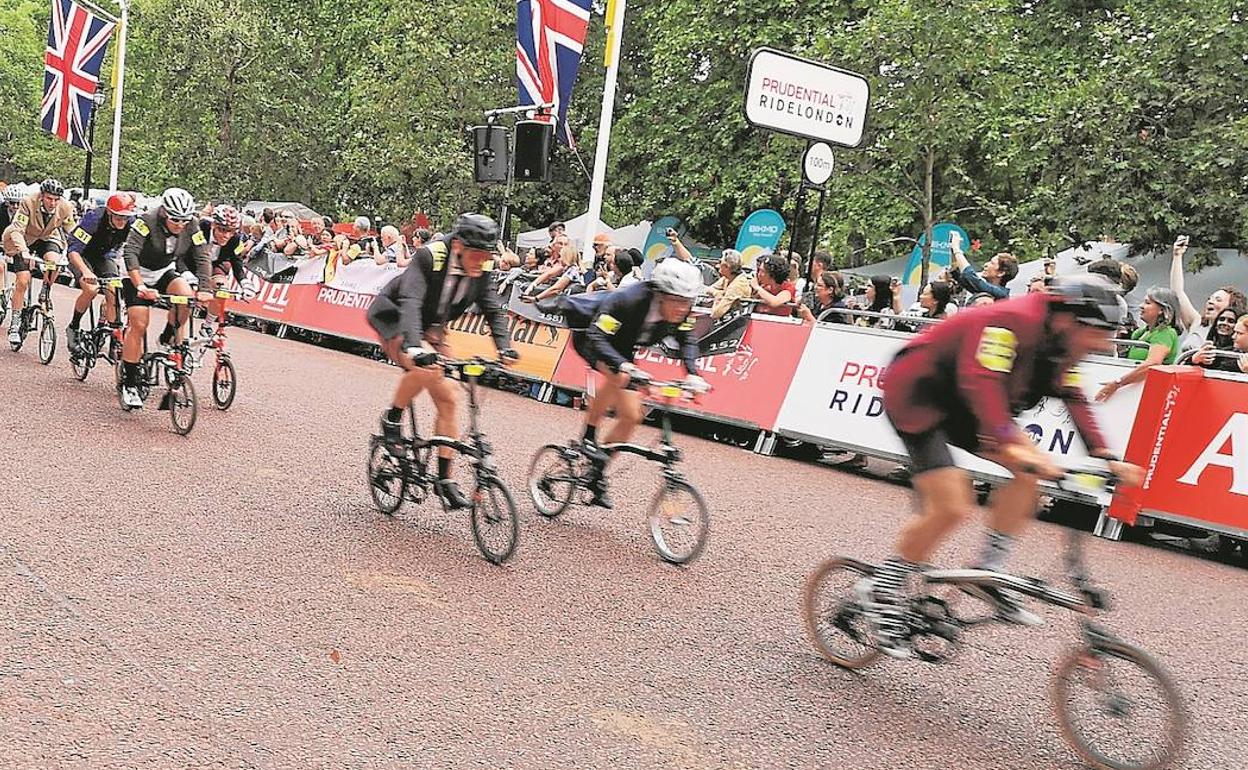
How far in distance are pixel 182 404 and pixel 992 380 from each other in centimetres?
721

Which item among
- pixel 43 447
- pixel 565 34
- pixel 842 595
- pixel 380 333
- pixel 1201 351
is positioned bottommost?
pixel 43 447

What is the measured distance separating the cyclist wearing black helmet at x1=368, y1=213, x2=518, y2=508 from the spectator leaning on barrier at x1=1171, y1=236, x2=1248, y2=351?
5790 millimetres

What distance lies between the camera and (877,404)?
36.0 ft

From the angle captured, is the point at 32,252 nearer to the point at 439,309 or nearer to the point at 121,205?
the point at 121,205

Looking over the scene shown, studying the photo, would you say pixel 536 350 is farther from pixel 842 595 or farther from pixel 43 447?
pixel 842 595

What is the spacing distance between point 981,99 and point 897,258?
5.46m

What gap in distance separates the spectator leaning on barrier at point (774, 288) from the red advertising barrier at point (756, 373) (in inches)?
11.5

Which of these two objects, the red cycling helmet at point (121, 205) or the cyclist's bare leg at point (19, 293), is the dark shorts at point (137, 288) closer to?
the red cycling helmet at point (121, 205)

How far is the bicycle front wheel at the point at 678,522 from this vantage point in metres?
7.20

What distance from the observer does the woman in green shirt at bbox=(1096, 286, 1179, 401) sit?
30.9 feet

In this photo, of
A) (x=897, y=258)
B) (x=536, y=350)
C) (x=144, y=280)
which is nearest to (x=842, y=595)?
(x=144, y=280)

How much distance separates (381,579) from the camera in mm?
6352

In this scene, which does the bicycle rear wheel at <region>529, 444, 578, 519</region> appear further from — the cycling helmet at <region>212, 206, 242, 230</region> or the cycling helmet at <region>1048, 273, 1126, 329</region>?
the cycling helmet at <region>212, 206, 242, 230</region>

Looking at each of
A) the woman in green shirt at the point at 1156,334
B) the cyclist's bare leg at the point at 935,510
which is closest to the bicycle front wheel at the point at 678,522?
the cyclist's bare leg at the point at 935,510
